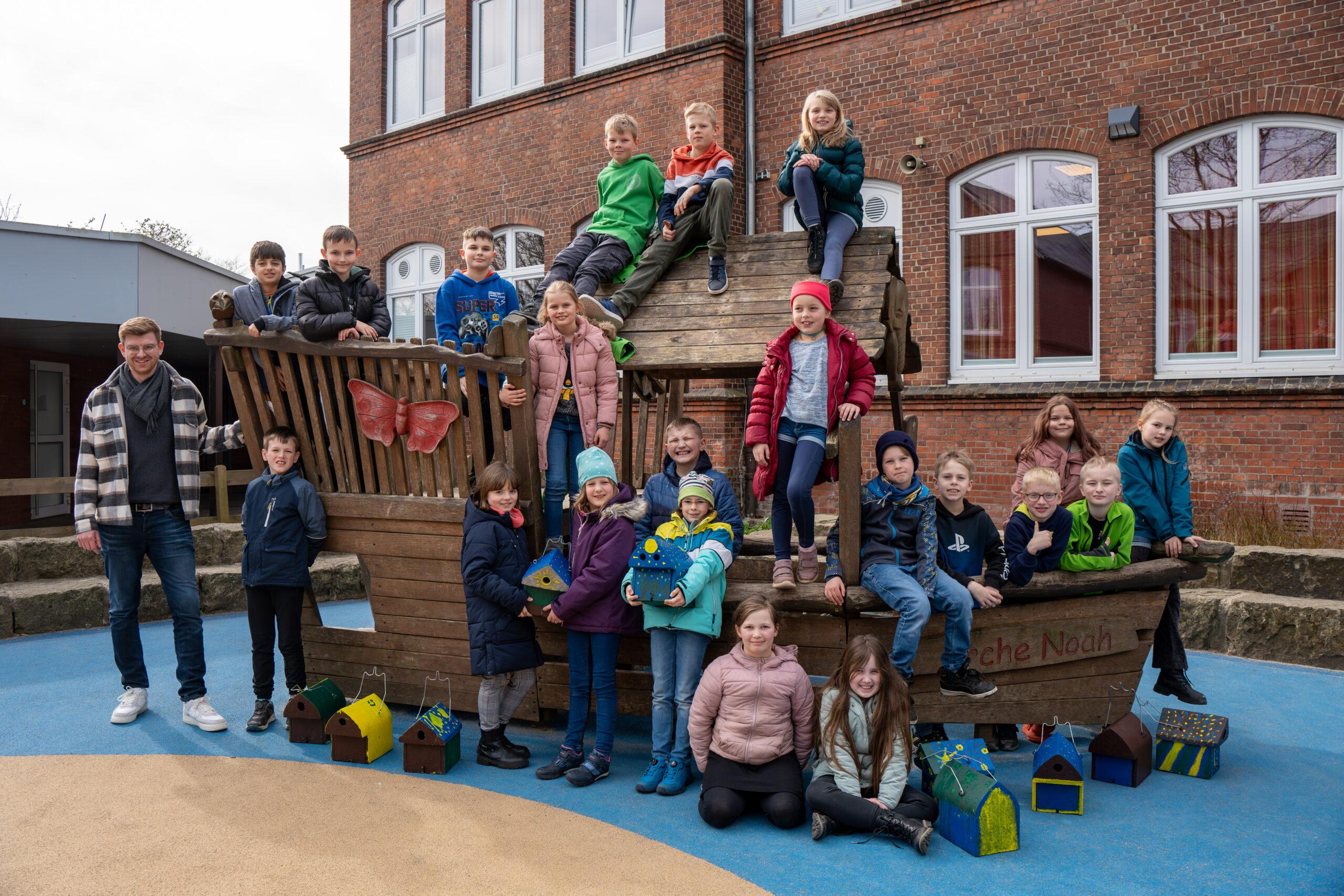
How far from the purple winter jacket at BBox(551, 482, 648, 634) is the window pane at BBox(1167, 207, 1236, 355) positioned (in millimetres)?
7172

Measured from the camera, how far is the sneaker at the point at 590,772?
15.4 feet

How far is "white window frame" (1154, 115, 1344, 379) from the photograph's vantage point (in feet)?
28.9

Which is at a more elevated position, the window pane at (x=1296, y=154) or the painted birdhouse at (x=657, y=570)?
the window pane at (x=1296, y=154)

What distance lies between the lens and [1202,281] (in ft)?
31.3

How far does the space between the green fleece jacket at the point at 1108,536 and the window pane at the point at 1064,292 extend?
5573 millimetres

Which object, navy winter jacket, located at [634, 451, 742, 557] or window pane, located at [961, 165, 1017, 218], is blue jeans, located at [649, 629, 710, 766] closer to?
navy winter jacket, located at [634, 451, 742, 557]

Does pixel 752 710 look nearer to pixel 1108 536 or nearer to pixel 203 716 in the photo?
pixel 1108 536

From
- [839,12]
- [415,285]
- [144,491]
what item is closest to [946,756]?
[144,491]

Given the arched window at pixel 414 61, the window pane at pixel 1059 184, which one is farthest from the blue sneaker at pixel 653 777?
the arched window at pixel 414 61

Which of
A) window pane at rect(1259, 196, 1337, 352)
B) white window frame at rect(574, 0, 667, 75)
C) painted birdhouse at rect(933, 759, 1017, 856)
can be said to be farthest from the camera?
white window frame at rect(574, 0, 667, 75)

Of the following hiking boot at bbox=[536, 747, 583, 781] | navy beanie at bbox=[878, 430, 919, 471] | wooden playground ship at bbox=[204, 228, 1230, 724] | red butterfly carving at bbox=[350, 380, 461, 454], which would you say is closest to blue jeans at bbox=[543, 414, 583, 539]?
wooden playground ship at bbox=[204, 228, 1230, 724]

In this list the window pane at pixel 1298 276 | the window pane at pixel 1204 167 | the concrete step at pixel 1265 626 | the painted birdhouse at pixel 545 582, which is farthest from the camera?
the window pane at pixel 1204 167

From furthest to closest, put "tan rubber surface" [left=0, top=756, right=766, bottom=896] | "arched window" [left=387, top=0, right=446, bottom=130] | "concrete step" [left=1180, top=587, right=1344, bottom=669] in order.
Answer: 1. "arched window" [left=387, top=0, right=446, bottom=130]
2. "concrete step" [left=1180, top=587, right=1344, bottom=669]
3. "tan rubber surface" [left=0, top=756, right=766, bottom=896]

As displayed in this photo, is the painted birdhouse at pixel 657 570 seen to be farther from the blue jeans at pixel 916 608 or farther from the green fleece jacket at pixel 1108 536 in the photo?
the green fleece jacket at pixel 1108 536
